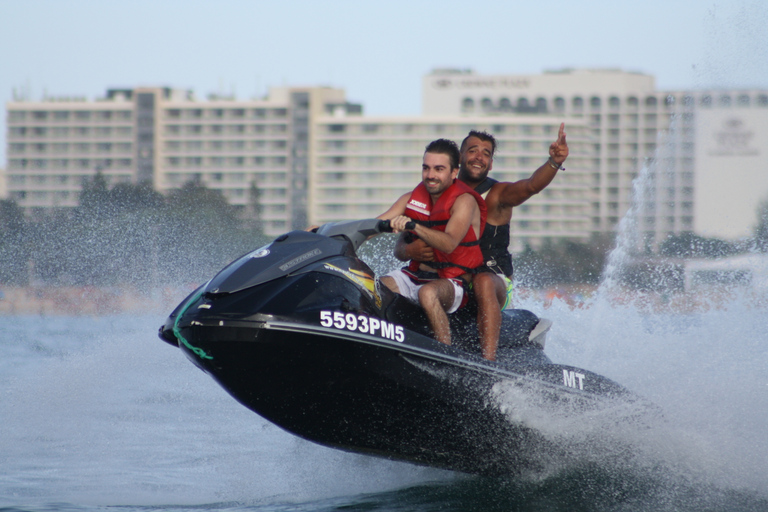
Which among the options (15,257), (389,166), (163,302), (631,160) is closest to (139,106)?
(389,166)

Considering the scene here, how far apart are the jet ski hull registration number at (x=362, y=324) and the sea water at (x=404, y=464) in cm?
92

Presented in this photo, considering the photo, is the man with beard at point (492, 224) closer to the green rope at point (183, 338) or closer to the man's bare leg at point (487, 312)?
the man's bare leg at point (487, 312)

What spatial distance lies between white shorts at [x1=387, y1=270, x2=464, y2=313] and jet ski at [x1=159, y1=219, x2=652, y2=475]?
2.7 inches

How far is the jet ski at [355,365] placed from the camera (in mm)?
3783

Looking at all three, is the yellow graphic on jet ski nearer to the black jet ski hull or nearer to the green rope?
the black jet ski hull

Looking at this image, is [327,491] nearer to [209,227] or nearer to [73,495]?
[73,495]

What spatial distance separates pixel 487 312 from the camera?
440 centimetres

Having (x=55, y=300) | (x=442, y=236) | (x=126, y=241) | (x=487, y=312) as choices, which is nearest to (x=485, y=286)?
(x=487, y=312)

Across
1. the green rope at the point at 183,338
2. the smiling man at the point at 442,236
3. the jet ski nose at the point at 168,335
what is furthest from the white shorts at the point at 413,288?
the jet ski nose at the point at 168,335

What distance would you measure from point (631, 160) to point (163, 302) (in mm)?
86498

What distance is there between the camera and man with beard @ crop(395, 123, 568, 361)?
441 centimetres

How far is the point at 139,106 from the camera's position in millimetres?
85875

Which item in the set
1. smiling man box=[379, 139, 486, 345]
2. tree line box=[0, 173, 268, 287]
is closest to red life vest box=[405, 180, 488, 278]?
smiling man box=[379, 139, 486, 345]

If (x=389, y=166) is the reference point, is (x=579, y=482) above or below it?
below
